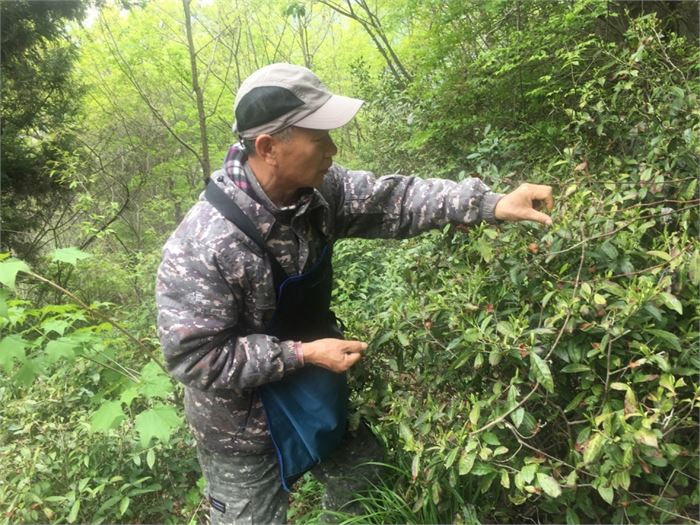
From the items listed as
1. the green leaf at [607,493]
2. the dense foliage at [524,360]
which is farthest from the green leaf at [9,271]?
the green leaf at [607,493]

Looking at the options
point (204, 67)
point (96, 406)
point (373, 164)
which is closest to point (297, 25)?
point (204, 67)

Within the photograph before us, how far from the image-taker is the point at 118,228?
1172 centimetres

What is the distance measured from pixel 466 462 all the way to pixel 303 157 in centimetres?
112

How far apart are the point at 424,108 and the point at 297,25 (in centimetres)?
640

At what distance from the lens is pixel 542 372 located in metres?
1.32

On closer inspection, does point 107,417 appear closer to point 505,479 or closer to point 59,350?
point 59,350

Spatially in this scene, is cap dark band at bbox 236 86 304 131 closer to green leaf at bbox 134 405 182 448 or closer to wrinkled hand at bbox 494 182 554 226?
wrinkled hand at bbox 494 182 554 226

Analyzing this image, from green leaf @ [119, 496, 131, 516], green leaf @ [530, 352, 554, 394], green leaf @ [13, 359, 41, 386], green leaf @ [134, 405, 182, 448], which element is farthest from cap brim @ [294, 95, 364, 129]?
green leaf @ [119, 496, 131, 516]

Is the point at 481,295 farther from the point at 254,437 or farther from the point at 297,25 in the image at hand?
the point at 297,25

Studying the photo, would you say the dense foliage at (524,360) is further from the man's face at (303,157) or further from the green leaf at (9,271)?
the man's face at (303,157)

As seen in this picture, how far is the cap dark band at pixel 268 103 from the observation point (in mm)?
1628

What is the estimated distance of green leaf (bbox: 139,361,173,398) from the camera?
221cm

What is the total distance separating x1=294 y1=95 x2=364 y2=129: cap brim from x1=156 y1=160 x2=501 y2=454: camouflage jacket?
0.27 metres

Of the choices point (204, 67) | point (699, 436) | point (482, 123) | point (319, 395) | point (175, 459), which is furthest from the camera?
point (204, 67)
